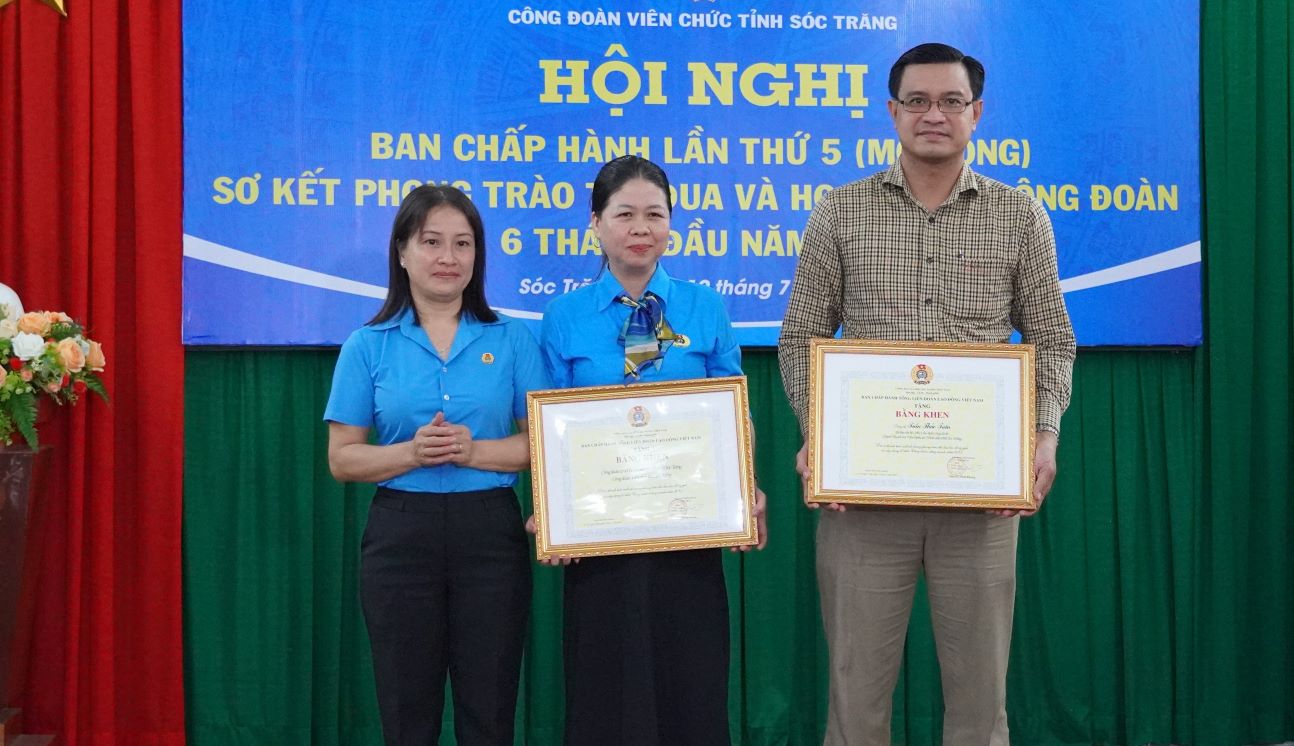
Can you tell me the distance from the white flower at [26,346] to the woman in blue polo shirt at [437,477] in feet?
3.34

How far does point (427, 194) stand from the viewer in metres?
2.19

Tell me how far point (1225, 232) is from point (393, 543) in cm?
280

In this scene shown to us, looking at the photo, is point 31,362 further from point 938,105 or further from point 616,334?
point 938,105

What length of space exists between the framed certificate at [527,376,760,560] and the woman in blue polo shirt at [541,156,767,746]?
70 millimetres

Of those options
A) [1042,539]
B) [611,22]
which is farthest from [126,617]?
[1042,539]

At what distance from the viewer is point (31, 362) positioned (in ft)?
8.95

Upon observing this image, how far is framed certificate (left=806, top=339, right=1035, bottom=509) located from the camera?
2.12 meters

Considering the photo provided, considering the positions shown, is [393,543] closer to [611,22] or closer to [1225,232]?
[611,22]

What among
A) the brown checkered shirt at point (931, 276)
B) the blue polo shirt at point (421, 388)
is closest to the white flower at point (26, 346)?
the blue polo shirt at point (421, 388)

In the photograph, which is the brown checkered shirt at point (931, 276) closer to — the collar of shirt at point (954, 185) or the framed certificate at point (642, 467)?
the collar of shirt at point (954, 185)

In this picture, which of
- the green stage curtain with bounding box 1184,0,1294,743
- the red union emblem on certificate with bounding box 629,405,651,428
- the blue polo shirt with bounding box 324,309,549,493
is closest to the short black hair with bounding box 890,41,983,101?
the red union emblem on certificate with bounding box 629,405,651,428

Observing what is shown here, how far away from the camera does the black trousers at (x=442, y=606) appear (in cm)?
210

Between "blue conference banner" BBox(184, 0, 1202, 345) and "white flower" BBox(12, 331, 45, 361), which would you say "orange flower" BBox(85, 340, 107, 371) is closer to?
"white flower" BBox(12, 331, 45, 361)

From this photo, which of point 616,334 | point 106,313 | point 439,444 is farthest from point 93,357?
point 616,334
